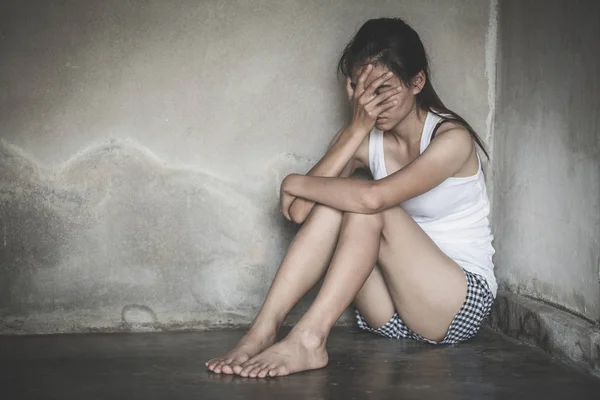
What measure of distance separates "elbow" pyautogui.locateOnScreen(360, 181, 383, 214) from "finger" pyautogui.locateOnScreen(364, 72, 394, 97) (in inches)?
15.3

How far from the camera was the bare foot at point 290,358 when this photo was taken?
2.65 metres

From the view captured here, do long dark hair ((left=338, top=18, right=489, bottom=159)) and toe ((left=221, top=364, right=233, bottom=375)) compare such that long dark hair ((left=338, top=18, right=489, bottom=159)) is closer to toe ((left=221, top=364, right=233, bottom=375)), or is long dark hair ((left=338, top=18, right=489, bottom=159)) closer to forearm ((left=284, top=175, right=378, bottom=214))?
forearm ((left=284, top=175, right=378, bottom=214))

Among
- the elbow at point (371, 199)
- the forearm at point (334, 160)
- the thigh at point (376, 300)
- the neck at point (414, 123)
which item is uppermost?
the neck at point (414, 123)

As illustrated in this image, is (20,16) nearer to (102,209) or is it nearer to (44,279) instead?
(102,209)

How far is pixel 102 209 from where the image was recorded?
3.46 m

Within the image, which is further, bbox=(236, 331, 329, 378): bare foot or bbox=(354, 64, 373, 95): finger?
bbox=(354, 64, 373, 95): finger

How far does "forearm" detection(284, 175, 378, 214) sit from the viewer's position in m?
2.80

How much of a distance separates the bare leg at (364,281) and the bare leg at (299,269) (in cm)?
9

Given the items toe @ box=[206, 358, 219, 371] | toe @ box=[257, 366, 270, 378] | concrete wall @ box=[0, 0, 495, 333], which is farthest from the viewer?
concrete wall @ box=[0, 0, 495, 333]

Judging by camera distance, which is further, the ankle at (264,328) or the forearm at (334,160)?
the forearm at (334,160)

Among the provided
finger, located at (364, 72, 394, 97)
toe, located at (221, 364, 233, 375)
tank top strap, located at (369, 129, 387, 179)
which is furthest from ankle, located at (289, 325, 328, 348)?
finger, located at (364, 72, 394, 97)

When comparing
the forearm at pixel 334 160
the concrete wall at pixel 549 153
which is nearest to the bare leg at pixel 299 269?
the forearm at pixel 334 160

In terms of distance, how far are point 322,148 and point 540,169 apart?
922 mm

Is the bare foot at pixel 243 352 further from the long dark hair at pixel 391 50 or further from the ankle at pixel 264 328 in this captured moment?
the long dark hair at pixel 391 50
